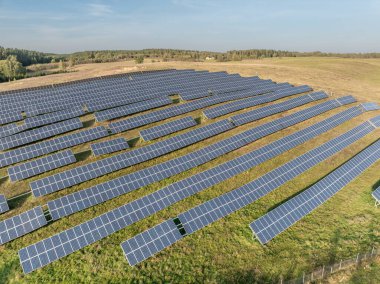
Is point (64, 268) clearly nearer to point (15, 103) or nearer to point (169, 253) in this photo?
point (169, 253)

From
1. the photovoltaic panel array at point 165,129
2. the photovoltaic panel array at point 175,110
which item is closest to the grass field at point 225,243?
the photovoltaic panel array at point 165,129

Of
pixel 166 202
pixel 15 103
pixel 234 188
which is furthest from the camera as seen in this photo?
pixel 15 103

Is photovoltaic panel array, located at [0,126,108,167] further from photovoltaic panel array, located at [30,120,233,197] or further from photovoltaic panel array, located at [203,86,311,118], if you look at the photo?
photovoltaic panel array, located at [203,86,311,118]

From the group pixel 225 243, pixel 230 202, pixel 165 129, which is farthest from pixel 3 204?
pixel 165 129

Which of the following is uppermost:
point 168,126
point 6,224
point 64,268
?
point 168,126

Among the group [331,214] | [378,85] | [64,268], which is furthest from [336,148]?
[378,85]

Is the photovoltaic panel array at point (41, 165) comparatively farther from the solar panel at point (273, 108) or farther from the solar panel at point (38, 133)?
the solar panel at point (273, 108)

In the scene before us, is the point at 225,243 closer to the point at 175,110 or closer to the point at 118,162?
the point at 118,162
